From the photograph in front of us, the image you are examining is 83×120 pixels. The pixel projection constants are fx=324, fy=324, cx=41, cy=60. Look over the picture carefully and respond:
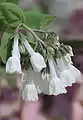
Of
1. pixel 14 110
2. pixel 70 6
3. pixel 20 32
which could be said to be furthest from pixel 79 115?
pixel 20 32

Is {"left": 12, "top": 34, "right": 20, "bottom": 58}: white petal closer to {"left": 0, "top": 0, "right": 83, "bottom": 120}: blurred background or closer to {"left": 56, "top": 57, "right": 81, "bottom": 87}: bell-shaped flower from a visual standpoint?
{"left": 56, "top": 57, "right": 81, "bottom": 87}: bell-shaped flower

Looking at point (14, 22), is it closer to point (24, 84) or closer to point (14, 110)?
point (24, 84)

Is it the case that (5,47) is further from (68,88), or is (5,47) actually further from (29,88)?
(68,88)

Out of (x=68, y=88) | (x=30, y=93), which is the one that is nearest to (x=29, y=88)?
(x=30, y=93)

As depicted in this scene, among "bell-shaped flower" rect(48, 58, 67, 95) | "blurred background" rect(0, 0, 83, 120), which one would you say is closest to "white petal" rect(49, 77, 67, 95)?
"bell-shaped flower" rect(48, 58, 67, 95)

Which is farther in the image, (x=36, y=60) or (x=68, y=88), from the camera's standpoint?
(x=68, y=88)

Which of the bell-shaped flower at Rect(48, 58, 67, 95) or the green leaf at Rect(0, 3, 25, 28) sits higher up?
the green leaf at Rect(0, 3, 25, 28)
